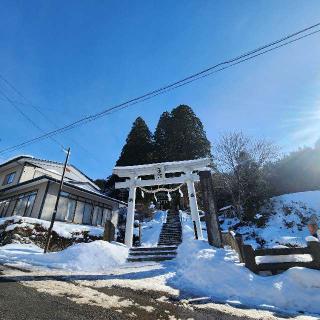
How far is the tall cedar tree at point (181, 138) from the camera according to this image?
35406 mm

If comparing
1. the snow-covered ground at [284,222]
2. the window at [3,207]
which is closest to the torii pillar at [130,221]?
the snow-covered ground at [284,222]

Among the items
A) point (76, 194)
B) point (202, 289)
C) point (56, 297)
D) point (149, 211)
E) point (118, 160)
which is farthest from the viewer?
point (118, 160)

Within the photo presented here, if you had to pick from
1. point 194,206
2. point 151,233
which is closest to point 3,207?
point 151,233

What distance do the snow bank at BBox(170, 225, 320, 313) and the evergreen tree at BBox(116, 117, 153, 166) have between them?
1132 inches

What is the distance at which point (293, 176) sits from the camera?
96.5ft

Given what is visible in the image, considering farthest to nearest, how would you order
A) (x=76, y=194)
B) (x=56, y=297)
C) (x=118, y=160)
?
(x=118, y=160) → (x=76, y=194) → (x=56, y=297)

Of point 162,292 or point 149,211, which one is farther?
point 149,211

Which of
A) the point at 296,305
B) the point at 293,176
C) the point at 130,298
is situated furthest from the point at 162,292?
the point at 293,176

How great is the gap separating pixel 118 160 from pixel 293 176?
80.6 ft

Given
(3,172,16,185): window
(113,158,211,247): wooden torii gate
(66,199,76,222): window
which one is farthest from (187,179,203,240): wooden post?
(3,172,16,185): window

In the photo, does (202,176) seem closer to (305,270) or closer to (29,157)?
(305,270)

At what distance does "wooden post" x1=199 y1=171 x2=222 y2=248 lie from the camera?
29.3ft

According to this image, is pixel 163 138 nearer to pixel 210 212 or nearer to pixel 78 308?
pixel 210 212

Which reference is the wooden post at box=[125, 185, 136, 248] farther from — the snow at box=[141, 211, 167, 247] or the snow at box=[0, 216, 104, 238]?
the snow at box=[0, 216, 104, 238]
